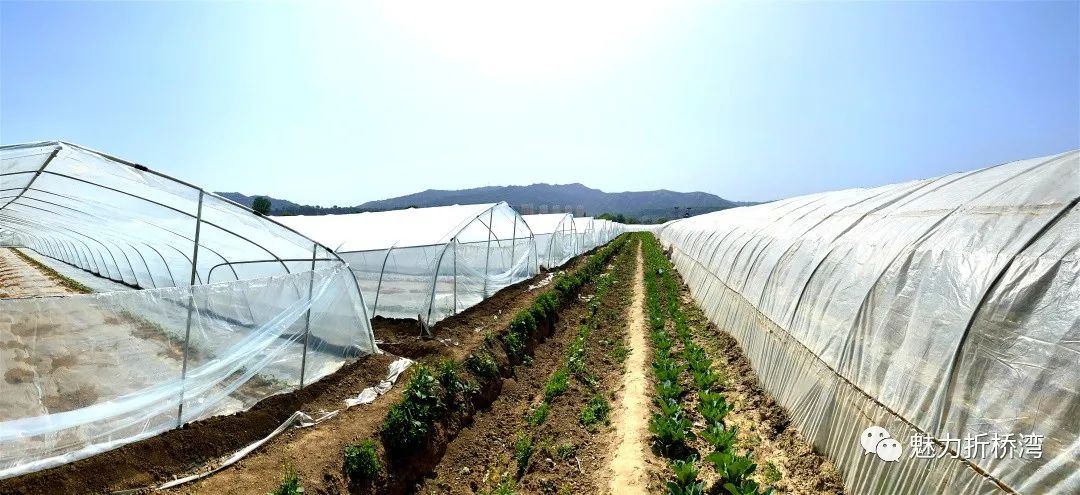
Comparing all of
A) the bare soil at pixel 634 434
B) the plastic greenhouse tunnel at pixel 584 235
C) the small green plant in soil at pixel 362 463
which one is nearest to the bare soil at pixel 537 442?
the bare soil at pixel 634 434

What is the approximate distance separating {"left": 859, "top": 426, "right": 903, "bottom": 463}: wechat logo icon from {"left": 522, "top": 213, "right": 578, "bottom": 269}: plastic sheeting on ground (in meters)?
17.1

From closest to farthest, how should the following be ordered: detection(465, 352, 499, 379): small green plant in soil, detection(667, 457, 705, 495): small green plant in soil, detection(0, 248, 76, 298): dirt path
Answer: detection(667, 457, 705, 495): small green plant in soil → detection(465, 352, 499, 379): small green plant in soil → detection(0, 248, 76, 298): dirt path

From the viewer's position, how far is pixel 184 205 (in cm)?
673

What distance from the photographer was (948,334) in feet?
12.4

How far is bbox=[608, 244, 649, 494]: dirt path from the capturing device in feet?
17.2

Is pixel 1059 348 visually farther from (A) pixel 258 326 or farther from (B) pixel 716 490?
(A) pixel 258 326

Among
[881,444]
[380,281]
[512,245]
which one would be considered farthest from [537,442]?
[512,245]

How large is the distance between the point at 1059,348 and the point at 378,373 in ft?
27.3

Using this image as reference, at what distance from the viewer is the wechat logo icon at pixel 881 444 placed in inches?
156

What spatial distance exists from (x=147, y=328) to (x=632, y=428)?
622cm

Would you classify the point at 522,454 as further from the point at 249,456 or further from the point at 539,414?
the point at 249,456

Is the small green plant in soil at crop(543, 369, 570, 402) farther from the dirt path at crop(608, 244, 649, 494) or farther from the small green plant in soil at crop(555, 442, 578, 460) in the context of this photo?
the small green plant in soil at crop(555, 442, 578, 460)

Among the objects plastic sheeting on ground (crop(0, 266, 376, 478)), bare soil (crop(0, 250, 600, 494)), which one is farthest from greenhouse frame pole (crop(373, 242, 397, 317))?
plastic sheeting on ground (crop(0, 266, 376, 478))

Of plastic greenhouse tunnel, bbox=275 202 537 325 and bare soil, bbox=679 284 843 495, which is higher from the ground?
plastic greenhouse tunnel, bbox=275 202 537 325
